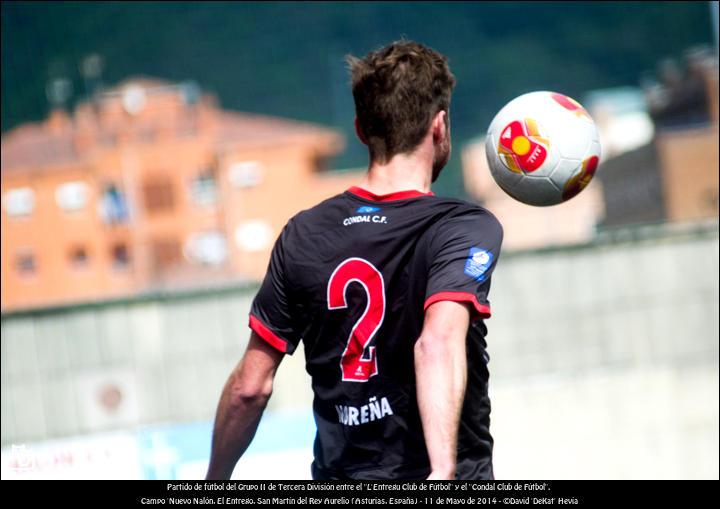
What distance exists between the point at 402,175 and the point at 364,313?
40cm

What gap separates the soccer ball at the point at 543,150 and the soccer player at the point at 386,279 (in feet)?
2.13

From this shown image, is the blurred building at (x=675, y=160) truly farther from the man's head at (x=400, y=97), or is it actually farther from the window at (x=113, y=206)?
the window at (x=113, y=206)

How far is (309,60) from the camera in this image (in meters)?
17.0

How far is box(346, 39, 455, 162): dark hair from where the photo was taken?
2613mm

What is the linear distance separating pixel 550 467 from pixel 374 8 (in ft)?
18.2

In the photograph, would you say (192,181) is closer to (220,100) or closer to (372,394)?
(220,100)

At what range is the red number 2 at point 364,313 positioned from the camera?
103 inches

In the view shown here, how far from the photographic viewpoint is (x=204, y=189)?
20516 mm

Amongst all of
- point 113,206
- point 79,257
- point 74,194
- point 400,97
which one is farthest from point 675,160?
point 74,194

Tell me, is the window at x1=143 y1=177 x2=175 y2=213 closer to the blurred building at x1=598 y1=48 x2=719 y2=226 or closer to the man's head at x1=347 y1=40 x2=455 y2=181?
the blurred building at x1=598 y1=48 x2=719 y2=226

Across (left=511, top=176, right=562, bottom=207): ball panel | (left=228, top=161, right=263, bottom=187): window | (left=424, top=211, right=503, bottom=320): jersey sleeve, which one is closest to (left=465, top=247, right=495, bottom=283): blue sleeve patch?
(left=424, top=211, right=503, bottom=320): jersey sleeve

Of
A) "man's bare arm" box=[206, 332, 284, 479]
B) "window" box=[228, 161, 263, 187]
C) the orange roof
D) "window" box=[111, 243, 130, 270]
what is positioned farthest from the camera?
"window" box=[228, 161, 263, 187]

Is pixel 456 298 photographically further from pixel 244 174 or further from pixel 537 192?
pixel 244 174

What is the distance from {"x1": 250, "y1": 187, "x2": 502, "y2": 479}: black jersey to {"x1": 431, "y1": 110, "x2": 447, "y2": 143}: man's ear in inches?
6.7
